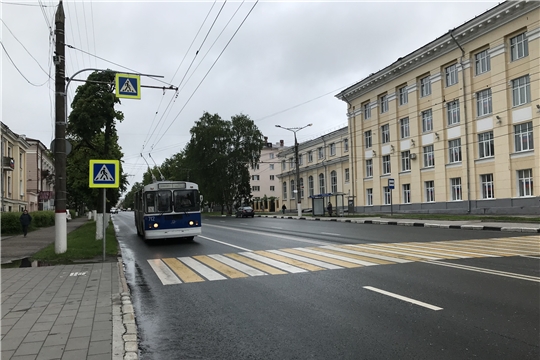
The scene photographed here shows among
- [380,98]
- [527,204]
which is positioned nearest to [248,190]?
[380,98]

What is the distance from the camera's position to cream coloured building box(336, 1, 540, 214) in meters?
29.9

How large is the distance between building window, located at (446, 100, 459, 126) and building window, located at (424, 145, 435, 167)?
325cm

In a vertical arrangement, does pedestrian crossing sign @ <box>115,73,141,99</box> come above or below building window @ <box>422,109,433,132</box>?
below

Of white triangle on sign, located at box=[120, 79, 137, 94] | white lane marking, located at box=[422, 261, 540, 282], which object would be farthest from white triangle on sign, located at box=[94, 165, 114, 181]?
white lane marking, located at box=[422, 261, 540, 282]

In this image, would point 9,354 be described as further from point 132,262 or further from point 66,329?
point 132,262

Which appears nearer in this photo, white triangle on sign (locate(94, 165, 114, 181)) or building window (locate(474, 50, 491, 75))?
white triangle on sign (locate(94, 165, 114, 181))

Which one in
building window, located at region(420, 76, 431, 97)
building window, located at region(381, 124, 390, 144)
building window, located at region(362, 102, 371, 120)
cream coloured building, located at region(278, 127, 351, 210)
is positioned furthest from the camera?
cream coloured building, located at region(278, 127, 351, 210)

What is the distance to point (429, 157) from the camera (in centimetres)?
3944

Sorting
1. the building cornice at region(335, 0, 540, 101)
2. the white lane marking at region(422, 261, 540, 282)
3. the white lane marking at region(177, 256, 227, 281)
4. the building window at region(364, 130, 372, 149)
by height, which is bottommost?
the white lane marking at region(177, 256, 227, 281)

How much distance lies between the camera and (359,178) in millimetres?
50312

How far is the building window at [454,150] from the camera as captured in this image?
3606 centimetres

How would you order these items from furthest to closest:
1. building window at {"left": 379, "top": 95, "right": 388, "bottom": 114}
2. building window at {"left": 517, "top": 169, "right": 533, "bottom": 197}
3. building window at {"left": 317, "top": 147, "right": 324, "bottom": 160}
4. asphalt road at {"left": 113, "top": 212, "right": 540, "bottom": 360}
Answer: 1. building window at {"left": 317, "top": 147, "right": 324, "bottom": 160}
2. building window at {"left": 379, "top": 95, "right": 388, "bottom": 114}
3. building window at {"left": 517, "top": 169, "right": 533, "bottom": 197}
4. asphalt road at {"left": 113, "top": 212, "right": 540, "bottom": 360}

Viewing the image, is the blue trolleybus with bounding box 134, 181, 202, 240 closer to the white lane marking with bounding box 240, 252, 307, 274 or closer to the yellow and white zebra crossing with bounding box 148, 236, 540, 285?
the yellow and white zebra crossing with bounding box 148, 236, 540, 285

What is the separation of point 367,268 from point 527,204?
82.5ft
